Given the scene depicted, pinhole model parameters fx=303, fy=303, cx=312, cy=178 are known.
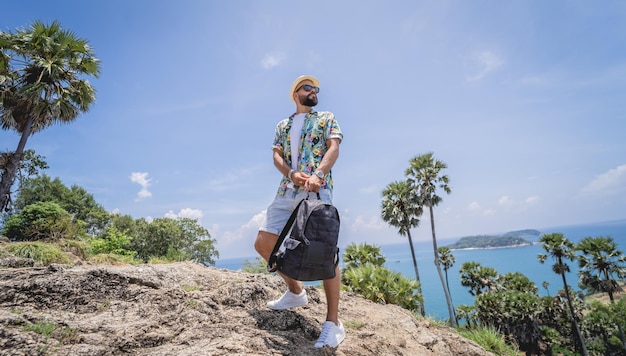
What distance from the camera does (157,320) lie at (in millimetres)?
2311

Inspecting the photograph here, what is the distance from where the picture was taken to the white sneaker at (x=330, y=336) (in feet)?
7.68

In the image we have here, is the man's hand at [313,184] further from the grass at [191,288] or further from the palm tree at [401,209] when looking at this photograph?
the palm tree at [401,209]

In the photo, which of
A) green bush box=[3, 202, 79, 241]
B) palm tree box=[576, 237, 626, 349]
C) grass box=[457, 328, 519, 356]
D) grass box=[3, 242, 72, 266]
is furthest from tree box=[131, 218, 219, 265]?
palm tree box=[576, 237, 626, 349]

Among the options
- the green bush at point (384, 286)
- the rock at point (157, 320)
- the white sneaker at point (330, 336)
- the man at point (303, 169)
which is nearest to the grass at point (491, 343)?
the green bush at point (384, 286)

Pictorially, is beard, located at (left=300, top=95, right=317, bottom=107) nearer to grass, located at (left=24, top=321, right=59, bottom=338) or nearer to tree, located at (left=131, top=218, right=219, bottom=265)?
grass, located at (left=24, top=321, right=59, bottom=338)

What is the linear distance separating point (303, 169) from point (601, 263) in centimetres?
3500

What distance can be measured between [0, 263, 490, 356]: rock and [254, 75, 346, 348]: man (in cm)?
18

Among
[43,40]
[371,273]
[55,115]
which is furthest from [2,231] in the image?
[371,273]

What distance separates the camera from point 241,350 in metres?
1.93

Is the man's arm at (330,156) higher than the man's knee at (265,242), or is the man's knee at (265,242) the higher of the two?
the man's arm at (330,156)

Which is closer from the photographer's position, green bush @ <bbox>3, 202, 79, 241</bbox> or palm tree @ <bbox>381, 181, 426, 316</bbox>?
green bush @ <bbox>3, 202, 79, 241</bbox>

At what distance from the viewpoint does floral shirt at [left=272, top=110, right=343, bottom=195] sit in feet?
8.91

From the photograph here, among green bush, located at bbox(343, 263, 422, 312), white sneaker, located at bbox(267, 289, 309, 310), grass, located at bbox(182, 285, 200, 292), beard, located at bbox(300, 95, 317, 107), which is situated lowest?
green bush, located at bbox(343, 263, 422, 312)

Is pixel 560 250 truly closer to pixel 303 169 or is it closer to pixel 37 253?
pixel 303 169
